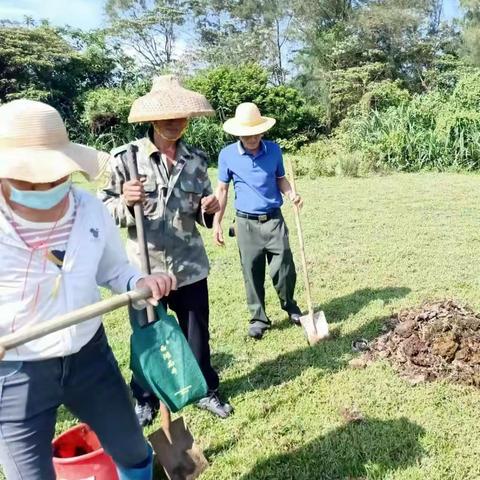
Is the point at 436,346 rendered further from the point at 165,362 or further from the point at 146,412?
the point at 165,362

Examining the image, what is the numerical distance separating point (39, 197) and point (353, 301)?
13.3 ft

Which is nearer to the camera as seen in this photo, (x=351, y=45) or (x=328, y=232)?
(x=328, y=232)

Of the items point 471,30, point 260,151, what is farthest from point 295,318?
point 471,30

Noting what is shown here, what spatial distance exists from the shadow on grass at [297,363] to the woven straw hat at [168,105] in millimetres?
1931

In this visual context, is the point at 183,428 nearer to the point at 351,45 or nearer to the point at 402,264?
the point at 402,264

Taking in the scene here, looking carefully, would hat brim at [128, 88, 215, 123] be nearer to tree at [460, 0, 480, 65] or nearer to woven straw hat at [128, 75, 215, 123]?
woven straw hat at [128, 75, 215, 123]

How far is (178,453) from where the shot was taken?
3.02 m

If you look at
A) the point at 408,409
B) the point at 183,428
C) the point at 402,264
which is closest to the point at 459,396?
the point at 408,409

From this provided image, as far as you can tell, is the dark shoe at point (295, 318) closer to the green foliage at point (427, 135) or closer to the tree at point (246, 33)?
the green foliage at point (427, 135)

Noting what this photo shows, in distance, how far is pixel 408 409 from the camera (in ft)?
11.6

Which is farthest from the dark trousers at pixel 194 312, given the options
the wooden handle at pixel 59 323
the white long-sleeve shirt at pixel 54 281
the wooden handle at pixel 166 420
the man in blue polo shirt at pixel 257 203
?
the wooden handle at pixel 59 323

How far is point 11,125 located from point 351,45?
2579 centimetres

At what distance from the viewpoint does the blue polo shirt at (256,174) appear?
467cm

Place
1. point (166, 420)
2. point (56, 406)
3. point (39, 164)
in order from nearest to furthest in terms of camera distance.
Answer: point (39, 164) < point (56, 406) < point (166, 420)
